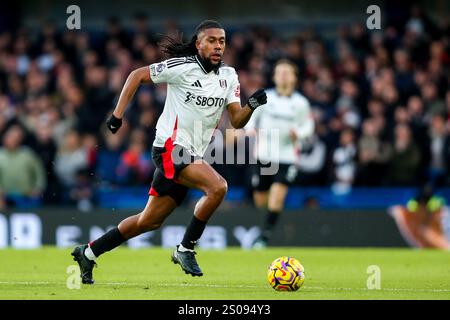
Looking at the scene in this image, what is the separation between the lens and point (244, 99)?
19156mm

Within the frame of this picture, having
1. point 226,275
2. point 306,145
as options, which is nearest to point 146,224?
point 226,275

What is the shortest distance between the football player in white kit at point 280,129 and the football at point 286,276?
20.9 ft

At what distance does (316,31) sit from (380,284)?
1316 cm

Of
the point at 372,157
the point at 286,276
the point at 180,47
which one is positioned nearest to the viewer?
the point at 286,276

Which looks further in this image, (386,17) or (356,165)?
(386,17)

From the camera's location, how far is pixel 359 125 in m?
18.8

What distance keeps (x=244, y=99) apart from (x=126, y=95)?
30.5 feet

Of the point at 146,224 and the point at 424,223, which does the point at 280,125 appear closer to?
the point at 424,223

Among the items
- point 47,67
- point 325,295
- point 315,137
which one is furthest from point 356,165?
point 325,295

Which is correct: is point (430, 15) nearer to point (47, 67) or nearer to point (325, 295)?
point (47, 67)

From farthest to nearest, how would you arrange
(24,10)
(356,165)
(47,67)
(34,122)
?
(24,10) → (47,67) → (34,122) → (356,165)

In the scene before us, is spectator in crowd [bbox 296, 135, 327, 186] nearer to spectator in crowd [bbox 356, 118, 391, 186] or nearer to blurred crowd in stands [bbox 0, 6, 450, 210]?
blurred crowd in stands [bbox 0, 6, 450, 210]

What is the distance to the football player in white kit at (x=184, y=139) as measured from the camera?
32.7 ft

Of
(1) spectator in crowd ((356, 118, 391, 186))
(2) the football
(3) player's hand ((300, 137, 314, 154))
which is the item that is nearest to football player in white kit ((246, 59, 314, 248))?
(3) player's hand ((300, 137, 314, 154))
